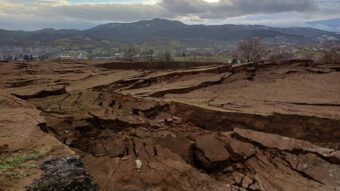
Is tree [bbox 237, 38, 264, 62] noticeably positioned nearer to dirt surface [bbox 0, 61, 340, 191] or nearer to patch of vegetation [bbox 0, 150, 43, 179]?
dirt surface [bbox 0, 61, 340, 191]

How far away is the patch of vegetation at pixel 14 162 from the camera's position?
9016 millimetres

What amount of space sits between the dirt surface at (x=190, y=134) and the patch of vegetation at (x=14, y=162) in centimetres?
6

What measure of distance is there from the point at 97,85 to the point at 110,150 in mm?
10948

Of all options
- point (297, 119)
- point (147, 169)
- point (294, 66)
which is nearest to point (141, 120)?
point (147, 169)

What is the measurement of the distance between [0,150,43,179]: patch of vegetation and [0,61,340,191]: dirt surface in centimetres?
6

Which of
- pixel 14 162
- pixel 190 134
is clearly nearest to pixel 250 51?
pixel 190 134

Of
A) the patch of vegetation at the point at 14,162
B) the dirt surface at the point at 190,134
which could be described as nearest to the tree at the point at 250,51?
the dirt surface at the point at 190,134

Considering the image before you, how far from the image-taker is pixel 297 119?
1548 cm

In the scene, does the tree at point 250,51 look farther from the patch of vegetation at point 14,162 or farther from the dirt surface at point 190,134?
the patch of vegetation at point 14,162

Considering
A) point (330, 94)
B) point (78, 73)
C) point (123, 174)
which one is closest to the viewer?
point (123, 174)

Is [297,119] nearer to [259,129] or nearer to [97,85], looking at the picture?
[259,129]

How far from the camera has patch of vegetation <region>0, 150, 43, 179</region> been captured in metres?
9.02

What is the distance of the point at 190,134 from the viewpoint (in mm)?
14914

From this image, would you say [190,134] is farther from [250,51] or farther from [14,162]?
[250,51]
